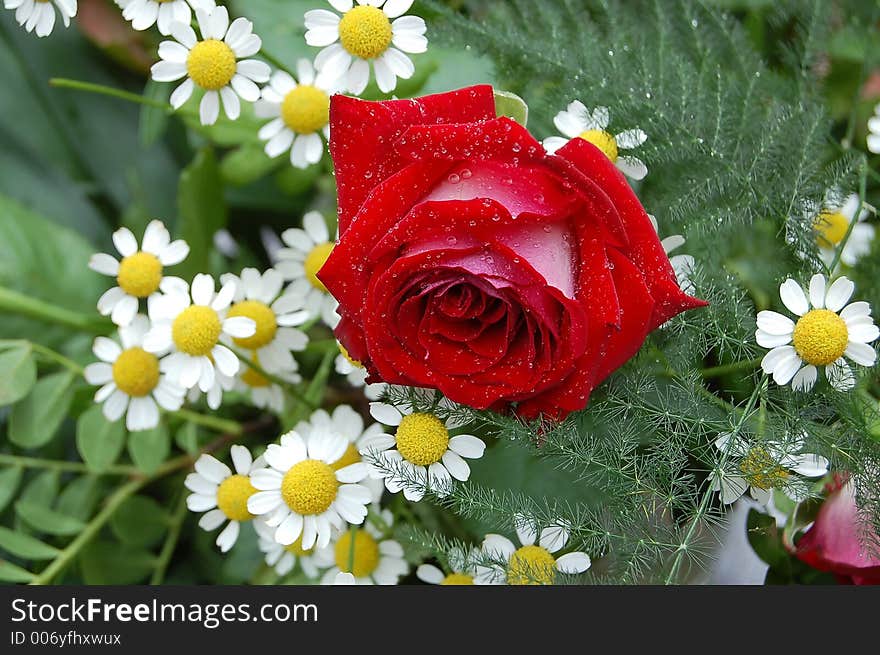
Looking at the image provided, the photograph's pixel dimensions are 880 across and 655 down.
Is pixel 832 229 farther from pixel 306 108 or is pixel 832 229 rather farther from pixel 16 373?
pixel 16 373

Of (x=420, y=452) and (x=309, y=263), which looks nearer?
(x=420, y=452)

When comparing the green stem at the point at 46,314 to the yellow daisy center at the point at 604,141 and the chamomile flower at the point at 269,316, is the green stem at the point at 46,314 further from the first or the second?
the yellow daisy center at the point at 604,141

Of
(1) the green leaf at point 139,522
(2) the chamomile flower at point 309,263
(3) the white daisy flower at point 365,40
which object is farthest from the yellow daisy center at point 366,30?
(1) the green leaf at point 139,522

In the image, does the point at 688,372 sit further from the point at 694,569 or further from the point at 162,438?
the point at 162,438

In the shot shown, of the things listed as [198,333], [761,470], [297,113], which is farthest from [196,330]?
[761,470]

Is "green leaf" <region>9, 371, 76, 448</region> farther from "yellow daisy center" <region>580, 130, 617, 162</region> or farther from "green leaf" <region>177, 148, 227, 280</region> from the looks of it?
"yellow daisy center" <region>580, 130, 617, 162</region>

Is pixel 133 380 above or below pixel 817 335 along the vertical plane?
below
